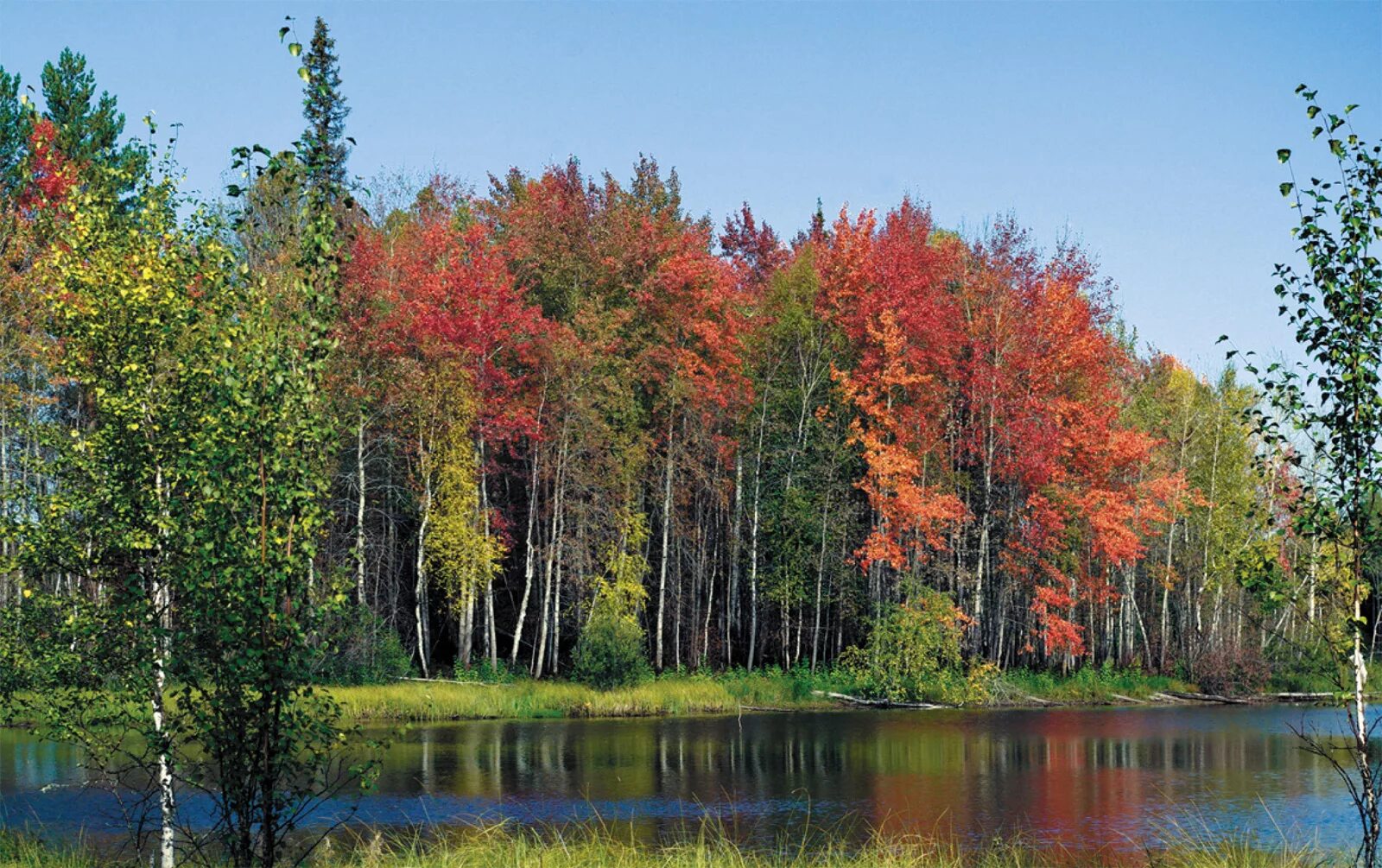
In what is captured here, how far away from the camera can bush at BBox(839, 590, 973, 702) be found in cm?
3903

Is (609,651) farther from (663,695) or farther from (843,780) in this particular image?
(843,780)

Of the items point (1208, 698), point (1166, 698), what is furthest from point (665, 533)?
point (1208, 698)

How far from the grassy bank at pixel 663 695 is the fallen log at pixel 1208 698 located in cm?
75

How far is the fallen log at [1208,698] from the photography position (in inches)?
1706

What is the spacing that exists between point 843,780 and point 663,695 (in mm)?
13364

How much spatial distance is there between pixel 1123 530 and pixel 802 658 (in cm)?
1142

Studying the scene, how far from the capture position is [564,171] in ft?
148

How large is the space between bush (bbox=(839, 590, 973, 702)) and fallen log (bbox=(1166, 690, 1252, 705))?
8.68 m

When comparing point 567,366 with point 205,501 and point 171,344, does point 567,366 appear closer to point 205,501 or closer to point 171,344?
point 171,344

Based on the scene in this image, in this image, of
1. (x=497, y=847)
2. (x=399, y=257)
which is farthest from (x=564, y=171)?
(x=497, y=847)

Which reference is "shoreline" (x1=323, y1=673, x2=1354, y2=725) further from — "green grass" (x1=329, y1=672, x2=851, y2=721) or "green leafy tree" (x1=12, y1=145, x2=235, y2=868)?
"green leafy tree" (x1=12, y1=145, x2=235, y2=868)

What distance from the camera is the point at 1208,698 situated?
43906 millimetres

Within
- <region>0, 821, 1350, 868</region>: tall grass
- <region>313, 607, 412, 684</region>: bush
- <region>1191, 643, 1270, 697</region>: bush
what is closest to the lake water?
<region>0, 821, 1350, 868</region>: tall grass

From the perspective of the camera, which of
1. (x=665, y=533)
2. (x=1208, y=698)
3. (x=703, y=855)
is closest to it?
(x=703, y=855)
